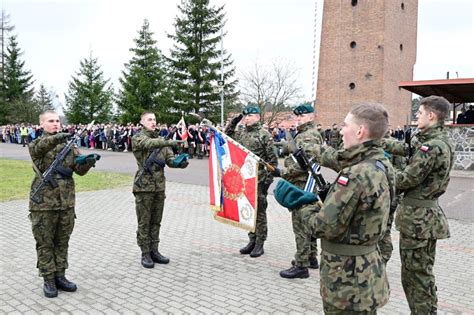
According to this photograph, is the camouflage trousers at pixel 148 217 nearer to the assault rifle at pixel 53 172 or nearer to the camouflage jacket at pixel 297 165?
the assault rifle at pixel 53 172

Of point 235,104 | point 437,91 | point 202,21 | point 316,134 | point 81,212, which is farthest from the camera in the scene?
point 235,104

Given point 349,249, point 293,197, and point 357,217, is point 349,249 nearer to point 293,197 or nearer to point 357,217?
point 357,217

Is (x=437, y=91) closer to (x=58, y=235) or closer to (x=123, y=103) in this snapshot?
(x=58, y=235)

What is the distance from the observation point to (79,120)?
4697 centimetres

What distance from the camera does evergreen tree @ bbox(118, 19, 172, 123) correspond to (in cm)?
3991

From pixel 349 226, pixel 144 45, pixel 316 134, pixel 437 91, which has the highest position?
pixel 144 45

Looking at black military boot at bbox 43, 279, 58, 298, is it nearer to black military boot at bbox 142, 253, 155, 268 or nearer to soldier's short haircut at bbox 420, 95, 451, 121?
black military boot at bbox 142, 253, 155, 268

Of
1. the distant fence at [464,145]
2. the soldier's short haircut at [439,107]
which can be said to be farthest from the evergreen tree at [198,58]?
the soldier's short haircut at [439,107]

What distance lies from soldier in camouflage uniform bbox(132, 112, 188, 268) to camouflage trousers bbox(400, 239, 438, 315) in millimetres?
3298

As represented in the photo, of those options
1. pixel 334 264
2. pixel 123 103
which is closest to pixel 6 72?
pixel 123 103

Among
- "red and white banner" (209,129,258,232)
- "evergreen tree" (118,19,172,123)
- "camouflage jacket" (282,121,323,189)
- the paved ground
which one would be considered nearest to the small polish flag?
"camouflage jacket" (282,121,323,189)

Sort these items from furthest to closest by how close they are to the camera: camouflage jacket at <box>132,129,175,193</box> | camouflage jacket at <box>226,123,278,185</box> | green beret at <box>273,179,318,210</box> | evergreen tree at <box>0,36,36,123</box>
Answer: evergreen tree at <box>0,36,36,123</box>, camouflage jacket at <box>226,123,278,185</box>, camouflage jacket at <box>132,129,175,193</box>, green beret at <box>273,179,318,210</box>

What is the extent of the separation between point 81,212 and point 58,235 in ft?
16.5

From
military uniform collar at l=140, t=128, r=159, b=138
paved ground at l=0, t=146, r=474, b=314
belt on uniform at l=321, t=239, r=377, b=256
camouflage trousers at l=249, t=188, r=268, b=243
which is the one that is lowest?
→ paved ground at l=0, t=146, r=474, b=314
